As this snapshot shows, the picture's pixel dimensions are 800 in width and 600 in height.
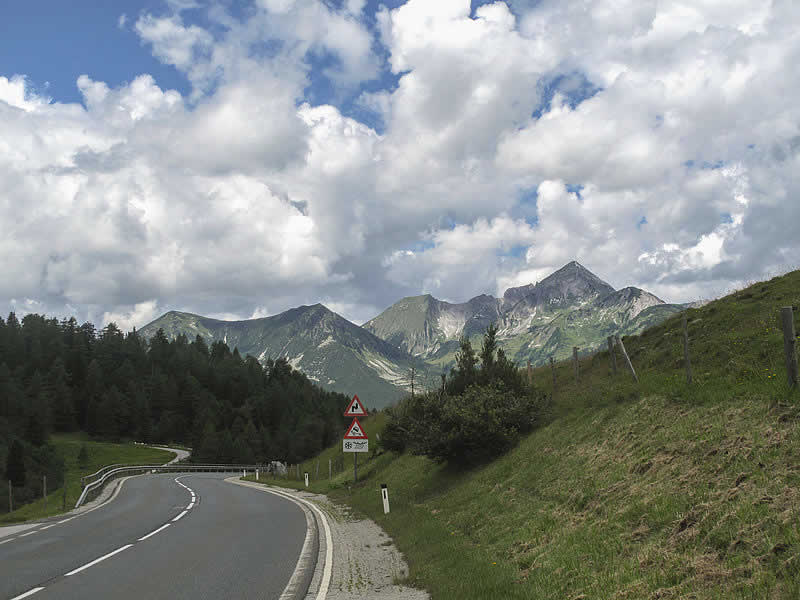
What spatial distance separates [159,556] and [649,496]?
984 centimetres

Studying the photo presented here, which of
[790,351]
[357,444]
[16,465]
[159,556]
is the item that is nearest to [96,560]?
[159,556]

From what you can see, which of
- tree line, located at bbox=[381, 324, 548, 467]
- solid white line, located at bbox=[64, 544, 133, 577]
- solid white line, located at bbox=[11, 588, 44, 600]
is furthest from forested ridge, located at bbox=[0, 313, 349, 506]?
solid white line, located at bbox=[11, 588, 44, 600]

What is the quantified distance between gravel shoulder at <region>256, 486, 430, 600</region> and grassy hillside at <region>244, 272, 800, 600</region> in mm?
376

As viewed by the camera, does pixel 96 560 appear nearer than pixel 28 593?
No

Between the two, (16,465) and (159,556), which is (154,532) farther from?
(16,465)

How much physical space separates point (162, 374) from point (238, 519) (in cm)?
13455

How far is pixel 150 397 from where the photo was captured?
13512cm

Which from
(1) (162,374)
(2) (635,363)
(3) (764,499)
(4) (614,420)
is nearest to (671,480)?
(3) (764,499)

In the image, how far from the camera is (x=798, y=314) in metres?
16.3

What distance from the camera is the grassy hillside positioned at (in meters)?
6.64

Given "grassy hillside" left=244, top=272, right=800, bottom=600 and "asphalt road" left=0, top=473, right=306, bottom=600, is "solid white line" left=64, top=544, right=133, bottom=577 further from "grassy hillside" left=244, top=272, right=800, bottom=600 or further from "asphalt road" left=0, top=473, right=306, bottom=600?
"grassy hillside" left=244, top=272, right=800, bottom=600

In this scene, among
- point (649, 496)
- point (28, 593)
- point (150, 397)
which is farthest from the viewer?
point (150, 397)

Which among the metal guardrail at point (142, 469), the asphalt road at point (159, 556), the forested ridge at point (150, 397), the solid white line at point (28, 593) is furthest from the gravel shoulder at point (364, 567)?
the forested ridge at point (150, 397)

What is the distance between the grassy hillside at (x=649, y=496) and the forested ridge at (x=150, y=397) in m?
88.4
